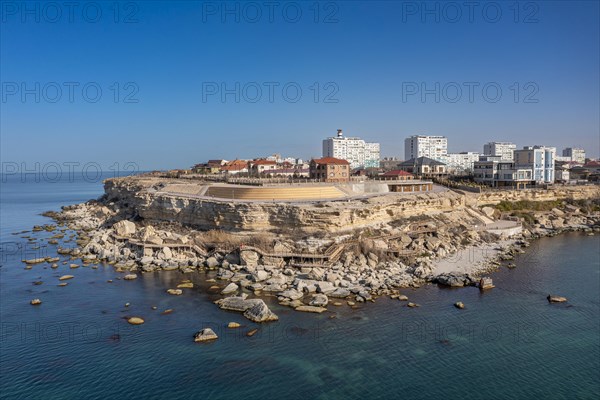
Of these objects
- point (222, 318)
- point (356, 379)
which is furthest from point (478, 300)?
point (222, 318)

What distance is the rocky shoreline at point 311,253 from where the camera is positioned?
1051 inches

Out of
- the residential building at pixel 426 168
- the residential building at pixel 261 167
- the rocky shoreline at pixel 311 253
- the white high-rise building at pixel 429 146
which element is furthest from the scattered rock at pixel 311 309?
the white high-rise building at pixel 429 146

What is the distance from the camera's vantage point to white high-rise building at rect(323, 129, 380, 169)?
116062 mm

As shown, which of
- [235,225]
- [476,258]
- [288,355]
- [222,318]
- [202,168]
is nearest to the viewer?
[288,355]

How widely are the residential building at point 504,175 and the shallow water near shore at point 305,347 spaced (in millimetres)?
36844

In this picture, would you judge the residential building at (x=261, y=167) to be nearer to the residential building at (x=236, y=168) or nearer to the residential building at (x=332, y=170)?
the residential building at (x=236, y=168)

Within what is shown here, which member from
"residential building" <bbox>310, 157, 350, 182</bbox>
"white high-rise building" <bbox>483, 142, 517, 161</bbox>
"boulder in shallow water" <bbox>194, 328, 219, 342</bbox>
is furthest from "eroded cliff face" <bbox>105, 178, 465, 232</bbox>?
"white high-rise building" <bbox>483, 142, 517, 161</bbox>

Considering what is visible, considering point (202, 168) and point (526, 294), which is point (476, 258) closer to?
point (526, 294)

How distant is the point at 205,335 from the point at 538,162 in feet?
202

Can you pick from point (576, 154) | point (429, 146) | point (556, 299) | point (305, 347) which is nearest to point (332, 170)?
point (556, 299)

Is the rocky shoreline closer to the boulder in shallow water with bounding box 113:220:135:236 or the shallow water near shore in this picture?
the boulder in shallow water with bounding box 113:220:135:236

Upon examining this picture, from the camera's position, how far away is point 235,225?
1489 inches

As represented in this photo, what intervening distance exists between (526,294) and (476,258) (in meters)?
7.80

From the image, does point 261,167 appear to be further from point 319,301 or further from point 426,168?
point 319,301
